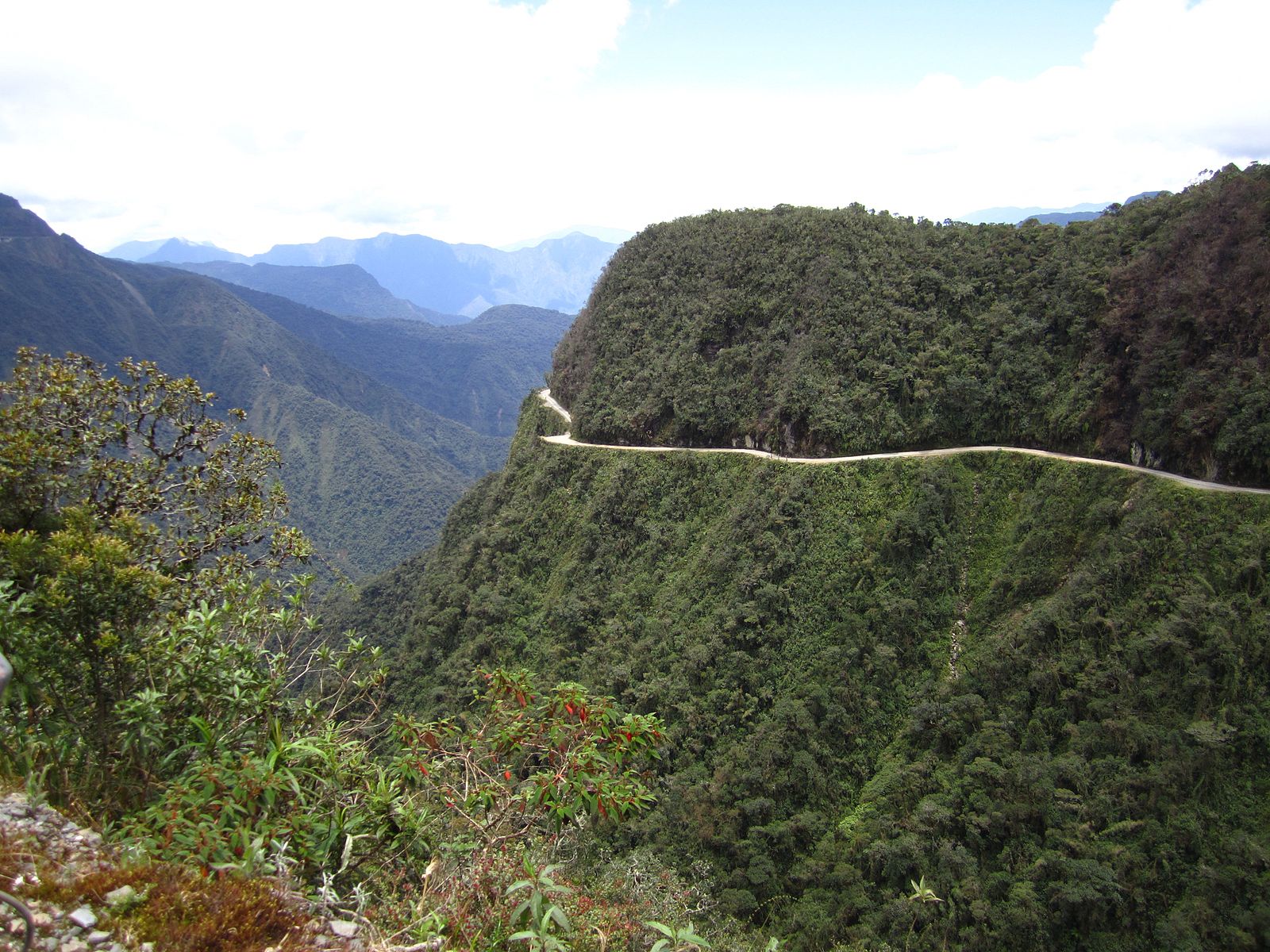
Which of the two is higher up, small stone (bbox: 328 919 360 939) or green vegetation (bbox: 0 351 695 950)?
green vegetation (bbox: 0 351 695 950)

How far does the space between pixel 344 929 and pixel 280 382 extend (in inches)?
5574

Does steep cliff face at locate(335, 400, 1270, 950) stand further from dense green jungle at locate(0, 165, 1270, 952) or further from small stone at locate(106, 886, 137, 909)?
small stone at locate(106, 886, 137, 909)

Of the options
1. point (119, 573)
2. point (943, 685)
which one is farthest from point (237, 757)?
point (943, 685)

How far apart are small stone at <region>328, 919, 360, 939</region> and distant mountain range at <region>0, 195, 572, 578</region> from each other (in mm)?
90250

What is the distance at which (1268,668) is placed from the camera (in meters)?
18.8

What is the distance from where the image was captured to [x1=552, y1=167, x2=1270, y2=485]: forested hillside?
24594 mm

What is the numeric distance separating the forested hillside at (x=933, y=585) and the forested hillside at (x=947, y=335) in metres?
0.16

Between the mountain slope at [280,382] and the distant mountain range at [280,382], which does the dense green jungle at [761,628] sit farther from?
the mountain slope at [280,382]

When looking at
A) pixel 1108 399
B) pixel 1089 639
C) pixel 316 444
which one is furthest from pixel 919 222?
pixel 316 444

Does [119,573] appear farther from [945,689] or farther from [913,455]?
[913,455]

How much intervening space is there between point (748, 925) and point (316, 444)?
109743mm

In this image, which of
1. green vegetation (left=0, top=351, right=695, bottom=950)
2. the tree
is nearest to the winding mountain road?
green vegetation (left=0, top=351, right=695, bottom=950)

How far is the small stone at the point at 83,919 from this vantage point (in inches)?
181

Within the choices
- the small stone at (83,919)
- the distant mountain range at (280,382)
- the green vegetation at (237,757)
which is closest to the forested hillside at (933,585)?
the green vegetation at (237,757)
